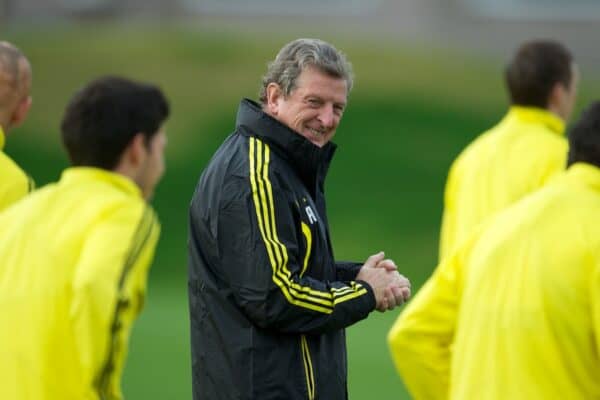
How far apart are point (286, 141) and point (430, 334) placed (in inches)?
36.3

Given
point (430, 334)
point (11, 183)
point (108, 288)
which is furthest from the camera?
point (11, 183)

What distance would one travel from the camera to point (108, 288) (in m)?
3.62

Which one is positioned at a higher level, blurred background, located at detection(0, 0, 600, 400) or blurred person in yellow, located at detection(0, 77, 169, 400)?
blurred person in yellow, located at detection(0, 77, 169, 400)

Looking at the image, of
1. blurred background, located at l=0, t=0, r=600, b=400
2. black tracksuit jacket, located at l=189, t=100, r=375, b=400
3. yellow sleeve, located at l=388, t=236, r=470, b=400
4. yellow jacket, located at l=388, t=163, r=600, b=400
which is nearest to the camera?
yellow jacket, located at l=388, t=163, r=600, b=400

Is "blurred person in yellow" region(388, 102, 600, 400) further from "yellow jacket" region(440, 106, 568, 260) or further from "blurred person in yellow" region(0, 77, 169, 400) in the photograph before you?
"yellow jacket" region(440, 106, 568, 260)

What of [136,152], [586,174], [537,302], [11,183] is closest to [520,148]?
[11,183]

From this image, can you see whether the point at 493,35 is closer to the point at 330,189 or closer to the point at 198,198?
the point at 330,189

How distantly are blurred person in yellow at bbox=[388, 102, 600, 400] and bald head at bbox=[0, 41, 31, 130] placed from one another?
2.19 m

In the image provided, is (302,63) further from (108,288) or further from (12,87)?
(108,288)

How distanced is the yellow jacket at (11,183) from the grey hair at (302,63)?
0.89 m

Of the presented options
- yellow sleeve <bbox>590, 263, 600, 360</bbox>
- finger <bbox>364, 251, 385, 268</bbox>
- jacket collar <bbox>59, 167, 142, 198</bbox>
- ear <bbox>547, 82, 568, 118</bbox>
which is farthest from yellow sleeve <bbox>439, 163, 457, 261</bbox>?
jacket collar <bbox>59, 167, 142, 198</bbox>

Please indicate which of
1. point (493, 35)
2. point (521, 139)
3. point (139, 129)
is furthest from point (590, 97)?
point (139, 129)

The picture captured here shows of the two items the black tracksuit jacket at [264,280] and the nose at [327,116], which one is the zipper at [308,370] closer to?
the black tracksuit jacket at [264,280]

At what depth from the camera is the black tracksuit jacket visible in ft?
15.1
